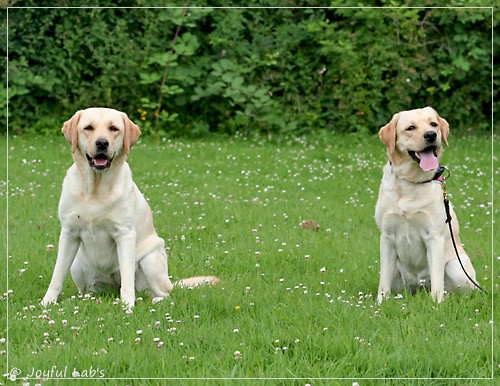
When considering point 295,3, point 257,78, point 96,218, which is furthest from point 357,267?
point 295,3

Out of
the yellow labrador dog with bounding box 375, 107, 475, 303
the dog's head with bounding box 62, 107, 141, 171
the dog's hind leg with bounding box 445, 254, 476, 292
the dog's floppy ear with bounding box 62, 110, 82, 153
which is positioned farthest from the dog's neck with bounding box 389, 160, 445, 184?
the dog's floppy ear with bounding box 62, 110, 82, 153

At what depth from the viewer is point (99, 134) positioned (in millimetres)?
5309

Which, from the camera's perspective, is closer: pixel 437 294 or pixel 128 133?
pixel 128 133

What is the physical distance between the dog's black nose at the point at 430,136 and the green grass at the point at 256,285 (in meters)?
1.07

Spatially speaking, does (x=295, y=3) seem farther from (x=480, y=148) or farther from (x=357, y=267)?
(x=357, y=267)

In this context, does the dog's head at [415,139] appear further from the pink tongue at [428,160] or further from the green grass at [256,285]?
the green grass at [256,285]

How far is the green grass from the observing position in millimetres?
4445

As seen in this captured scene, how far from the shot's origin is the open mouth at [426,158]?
18.3ft

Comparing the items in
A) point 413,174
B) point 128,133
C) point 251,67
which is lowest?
point 413,174

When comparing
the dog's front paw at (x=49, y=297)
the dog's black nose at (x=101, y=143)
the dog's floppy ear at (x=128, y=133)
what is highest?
the dog's floppy ear at (x=128, y=133)

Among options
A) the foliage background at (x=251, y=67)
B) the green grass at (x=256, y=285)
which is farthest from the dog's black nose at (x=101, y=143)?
the foliage background at (x=251, y=67)

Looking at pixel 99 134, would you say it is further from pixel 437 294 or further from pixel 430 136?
pixel 437 294

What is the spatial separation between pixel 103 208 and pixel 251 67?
551cm

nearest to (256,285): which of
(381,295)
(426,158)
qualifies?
(381,295)
